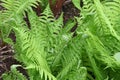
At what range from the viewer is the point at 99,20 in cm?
174

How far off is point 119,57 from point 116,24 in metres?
0.34

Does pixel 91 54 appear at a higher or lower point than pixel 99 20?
lower

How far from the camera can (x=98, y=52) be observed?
1689 mm

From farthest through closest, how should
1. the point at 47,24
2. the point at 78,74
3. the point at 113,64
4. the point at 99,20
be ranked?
the point at 47,24
the point at 99,20
the point at 113,64
the point at 78,74

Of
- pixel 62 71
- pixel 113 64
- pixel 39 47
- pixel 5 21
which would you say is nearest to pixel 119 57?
pixel 113 64

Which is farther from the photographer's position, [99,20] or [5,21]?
[5,21]

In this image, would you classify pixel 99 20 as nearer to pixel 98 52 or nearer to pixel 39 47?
pixel 98 52

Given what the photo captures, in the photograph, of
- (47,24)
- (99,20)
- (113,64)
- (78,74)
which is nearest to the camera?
(78,74)

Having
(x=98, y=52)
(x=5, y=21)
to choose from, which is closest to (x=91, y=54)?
(x=98, y=52)

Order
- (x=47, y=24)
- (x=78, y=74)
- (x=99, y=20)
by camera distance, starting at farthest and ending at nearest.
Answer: (x=47, y=24) < (x=99, y=20) < (x=78, y=74)

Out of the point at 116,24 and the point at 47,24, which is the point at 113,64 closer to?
the point at 116,24

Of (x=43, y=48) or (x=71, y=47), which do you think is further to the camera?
(x=43, y=48)

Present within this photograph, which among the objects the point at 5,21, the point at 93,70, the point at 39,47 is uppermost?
the point at 5,21

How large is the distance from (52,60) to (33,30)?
0.20m
